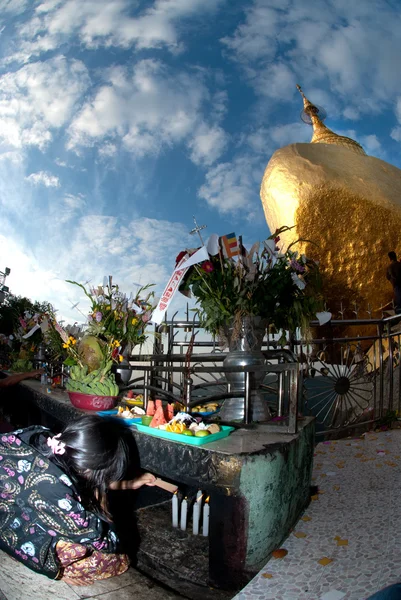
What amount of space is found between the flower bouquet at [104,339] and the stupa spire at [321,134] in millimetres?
8050

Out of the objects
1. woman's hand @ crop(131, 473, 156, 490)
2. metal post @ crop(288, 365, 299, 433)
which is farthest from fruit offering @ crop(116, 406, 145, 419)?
metal post @ crop(288, 365, 299, 433)

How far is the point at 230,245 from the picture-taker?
9.23 feet

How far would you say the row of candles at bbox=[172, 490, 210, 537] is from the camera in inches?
96.7

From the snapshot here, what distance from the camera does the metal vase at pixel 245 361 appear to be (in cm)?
265

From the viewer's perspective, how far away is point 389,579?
1697 millimetres

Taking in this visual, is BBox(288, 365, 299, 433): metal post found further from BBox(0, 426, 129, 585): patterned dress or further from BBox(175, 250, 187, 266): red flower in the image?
BBox(175, 250, 187, 266): red flower

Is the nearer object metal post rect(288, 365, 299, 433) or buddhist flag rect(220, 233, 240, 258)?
metal post rect(288, 365, 299, 433)

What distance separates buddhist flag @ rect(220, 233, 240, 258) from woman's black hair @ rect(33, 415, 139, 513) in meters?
1.38

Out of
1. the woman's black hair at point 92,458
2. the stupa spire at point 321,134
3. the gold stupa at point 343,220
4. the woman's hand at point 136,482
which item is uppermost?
the stupa spire at point 321,134

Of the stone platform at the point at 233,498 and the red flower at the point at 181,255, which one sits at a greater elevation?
the red flower at the point at 181,255

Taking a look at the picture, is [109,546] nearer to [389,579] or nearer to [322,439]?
[389,579]

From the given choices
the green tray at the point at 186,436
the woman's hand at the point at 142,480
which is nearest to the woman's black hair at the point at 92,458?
the green tray at the point at 186,436

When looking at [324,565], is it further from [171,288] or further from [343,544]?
[171,288]

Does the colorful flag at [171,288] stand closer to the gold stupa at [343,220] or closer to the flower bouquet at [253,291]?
the flower bouquet at [253,291]
